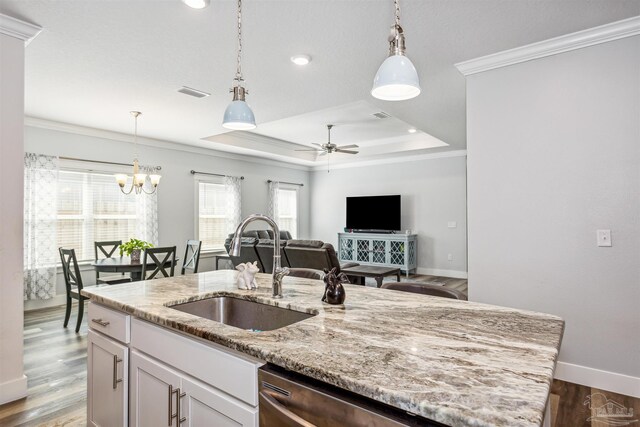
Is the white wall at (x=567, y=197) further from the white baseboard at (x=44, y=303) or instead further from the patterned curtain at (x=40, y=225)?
the white baseboard at (x=44, y=303)

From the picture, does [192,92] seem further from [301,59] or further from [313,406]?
[313,406]

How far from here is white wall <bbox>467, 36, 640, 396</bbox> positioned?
2428 millimetres

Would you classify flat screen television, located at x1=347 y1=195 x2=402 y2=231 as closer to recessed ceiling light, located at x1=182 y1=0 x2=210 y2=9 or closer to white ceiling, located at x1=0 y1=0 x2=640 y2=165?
white ceiling, located at x1=0 y1=0 x2=640 y2=165

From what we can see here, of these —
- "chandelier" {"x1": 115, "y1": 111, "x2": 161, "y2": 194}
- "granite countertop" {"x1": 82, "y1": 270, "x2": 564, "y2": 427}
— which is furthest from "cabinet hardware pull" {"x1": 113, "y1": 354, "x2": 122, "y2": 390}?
"chandelier" {"x1": 115, "y1": 111, "x2": 161, "y2": 194}

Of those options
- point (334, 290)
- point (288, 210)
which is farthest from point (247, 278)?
point (288, 210)

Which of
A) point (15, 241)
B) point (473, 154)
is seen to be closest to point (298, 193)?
point (473, 154)

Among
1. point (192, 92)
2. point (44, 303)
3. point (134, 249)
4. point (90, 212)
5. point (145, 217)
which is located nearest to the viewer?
point (192, 92)

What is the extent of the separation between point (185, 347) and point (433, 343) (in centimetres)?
91

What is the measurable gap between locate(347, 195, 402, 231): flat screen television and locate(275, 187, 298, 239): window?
4.67 feet

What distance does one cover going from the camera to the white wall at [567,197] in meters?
2.43

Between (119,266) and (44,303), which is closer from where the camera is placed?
(119,266)

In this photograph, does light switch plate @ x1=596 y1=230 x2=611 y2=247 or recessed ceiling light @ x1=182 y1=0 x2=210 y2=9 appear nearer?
recessed ceiling light @ x1=182 y1=0 x2=210 y2=9

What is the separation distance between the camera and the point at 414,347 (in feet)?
3.55

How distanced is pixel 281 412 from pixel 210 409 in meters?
0.39
